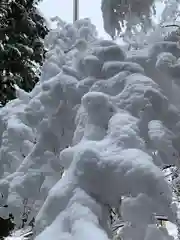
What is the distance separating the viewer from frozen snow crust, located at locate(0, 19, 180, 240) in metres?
1.12

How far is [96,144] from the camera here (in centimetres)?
127

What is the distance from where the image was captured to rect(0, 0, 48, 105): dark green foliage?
5953 mm

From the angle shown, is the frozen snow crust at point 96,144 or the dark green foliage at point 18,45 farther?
the dark green foliage at point 18,45

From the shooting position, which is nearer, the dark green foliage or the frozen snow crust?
the frozen snow crust

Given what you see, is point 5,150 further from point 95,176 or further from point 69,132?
point 95,176

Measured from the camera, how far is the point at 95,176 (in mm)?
1188

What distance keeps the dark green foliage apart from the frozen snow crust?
3.71 meters

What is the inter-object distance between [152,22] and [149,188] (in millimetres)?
1026

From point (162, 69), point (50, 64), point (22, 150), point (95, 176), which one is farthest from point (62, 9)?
point (95, 176)

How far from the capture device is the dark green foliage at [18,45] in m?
5.95

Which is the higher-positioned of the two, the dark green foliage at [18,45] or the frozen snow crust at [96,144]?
the dark green foliage at [18,45]

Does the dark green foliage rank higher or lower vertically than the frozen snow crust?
higher

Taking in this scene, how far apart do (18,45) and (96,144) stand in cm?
559

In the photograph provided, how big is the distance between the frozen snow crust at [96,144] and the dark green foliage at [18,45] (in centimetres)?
371
